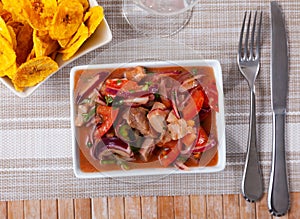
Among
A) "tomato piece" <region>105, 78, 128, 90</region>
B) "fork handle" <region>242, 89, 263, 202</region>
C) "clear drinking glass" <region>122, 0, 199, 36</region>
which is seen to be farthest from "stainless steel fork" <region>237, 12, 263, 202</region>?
"tomato piece" <region>105, 78, 128, 90</region>

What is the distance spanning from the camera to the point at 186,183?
1118 mm

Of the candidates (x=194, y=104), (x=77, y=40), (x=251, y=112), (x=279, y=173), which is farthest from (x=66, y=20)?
(x=279, y=173)

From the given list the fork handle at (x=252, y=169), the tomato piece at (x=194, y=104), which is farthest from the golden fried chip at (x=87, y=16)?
the fork handle at (x=252, y=169)

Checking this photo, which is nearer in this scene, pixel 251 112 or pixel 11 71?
pixel 11 71

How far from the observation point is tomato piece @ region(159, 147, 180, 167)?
1011 millimetres

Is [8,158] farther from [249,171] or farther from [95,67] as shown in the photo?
[249,171]

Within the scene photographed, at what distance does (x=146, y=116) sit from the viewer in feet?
3.22

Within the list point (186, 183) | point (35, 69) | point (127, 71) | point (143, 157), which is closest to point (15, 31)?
point (35, 69)

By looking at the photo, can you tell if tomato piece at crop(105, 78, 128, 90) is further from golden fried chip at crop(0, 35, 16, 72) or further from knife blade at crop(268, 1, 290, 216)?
knife blade at crop(268, 1, 290, 216)

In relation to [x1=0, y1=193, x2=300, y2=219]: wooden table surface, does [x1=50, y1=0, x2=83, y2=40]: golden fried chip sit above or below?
above

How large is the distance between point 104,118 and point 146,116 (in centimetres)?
8

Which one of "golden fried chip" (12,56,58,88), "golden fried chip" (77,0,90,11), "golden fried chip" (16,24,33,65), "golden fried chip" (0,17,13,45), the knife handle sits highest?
"golden fried chip" (77,0,90,11)

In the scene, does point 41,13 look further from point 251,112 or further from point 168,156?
point 251,112

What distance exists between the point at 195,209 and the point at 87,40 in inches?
16.0
